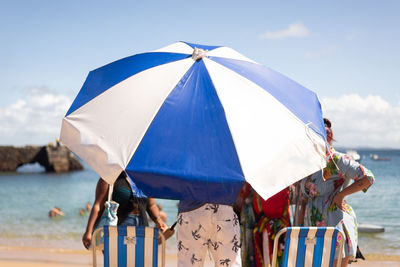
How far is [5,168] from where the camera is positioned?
45.7m

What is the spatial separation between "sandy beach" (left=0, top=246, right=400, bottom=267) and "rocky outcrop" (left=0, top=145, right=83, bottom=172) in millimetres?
35622

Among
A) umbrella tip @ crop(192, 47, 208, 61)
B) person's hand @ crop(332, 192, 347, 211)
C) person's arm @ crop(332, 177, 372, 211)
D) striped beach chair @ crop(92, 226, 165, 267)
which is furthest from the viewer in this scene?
person's hand @ crop(332, 192, 347, 211)

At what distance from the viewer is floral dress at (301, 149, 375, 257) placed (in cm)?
380

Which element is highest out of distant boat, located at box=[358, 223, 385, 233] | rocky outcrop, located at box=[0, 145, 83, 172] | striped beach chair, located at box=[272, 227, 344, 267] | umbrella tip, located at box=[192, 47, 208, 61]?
umbrella tip, located at box=[192, 47, 208, 61]

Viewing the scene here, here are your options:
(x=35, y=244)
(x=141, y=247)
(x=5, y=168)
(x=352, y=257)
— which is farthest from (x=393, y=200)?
(x=5, y=168)

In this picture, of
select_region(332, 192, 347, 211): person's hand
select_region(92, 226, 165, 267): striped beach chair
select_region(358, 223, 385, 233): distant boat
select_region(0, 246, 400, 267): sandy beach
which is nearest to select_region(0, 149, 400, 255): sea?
select_region(358, 223, 385, 233): distant boat

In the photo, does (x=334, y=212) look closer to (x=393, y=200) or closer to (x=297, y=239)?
(x=297, y=239)

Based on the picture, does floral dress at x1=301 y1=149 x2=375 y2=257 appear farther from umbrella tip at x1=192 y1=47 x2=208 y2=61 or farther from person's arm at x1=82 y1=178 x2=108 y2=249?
person's arm at x1=82 y1=178 x2=108 y2=249

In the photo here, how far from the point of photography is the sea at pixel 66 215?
12211mm

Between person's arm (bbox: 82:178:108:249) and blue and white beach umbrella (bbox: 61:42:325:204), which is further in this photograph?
person's arm (bbox: 82:178:108:249)

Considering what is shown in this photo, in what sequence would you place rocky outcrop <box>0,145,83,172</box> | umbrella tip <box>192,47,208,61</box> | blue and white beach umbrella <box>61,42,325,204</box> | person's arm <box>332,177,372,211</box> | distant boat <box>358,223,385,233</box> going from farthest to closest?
rocky outcrop <box>0,145,83,172</box> < distant boat <box>358,223,385,233</box> < person's arm <box>332,177,372,211</box> < umbrella tip <box>192,47,208,61</box> < blue and white beach umbrella <box>61,42,325,204</box>

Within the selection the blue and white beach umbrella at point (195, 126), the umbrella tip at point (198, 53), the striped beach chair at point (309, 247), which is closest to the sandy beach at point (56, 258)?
the striped beach chair at point (309, 247)

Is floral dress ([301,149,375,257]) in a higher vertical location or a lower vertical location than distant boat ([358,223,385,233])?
higher

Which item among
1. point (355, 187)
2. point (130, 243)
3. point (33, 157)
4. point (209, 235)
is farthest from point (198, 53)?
point (33, 157)
